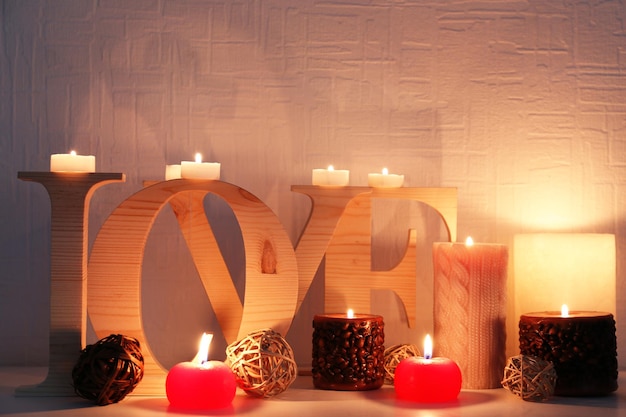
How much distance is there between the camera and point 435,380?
1073 mm

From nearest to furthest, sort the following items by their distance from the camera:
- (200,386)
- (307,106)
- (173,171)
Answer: (200,386) < (173,171) < (307,106)

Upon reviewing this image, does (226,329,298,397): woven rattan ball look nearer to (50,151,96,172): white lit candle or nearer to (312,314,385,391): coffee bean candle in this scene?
(312,314,385,391): coffee bean candle

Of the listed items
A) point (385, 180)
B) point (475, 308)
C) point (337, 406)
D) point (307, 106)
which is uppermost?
point (307, 106)

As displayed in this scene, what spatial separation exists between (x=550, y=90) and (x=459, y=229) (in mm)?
289

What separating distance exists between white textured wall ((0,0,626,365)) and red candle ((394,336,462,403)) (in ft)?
1.07

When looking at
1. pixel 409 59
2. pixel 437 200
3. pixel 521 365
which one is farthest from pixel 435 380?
pixel 409 59

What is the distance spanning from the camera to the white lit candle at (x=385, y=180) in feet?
4.22

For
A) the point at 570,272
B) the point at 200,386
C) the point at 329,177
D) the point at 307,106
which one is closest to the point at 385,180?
the point at 329,177

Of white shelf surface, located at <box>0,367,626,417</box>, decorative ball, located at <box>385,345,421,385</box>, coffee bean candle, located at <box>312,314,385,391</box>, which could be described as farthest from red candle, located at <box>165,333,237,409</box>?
decorative ball, located at <box>385,345,421,385</box>

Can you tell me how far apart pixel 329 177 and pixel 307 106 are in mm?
182

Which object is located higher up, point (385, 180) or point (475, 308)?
point (385, 180)

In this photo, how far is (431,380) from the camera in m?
1.07

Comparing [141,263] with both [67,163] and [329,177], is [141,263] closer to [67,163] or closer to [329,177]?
[67,163]

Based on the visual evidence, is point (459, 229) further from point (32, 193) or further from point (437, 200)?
point (32, 193)
